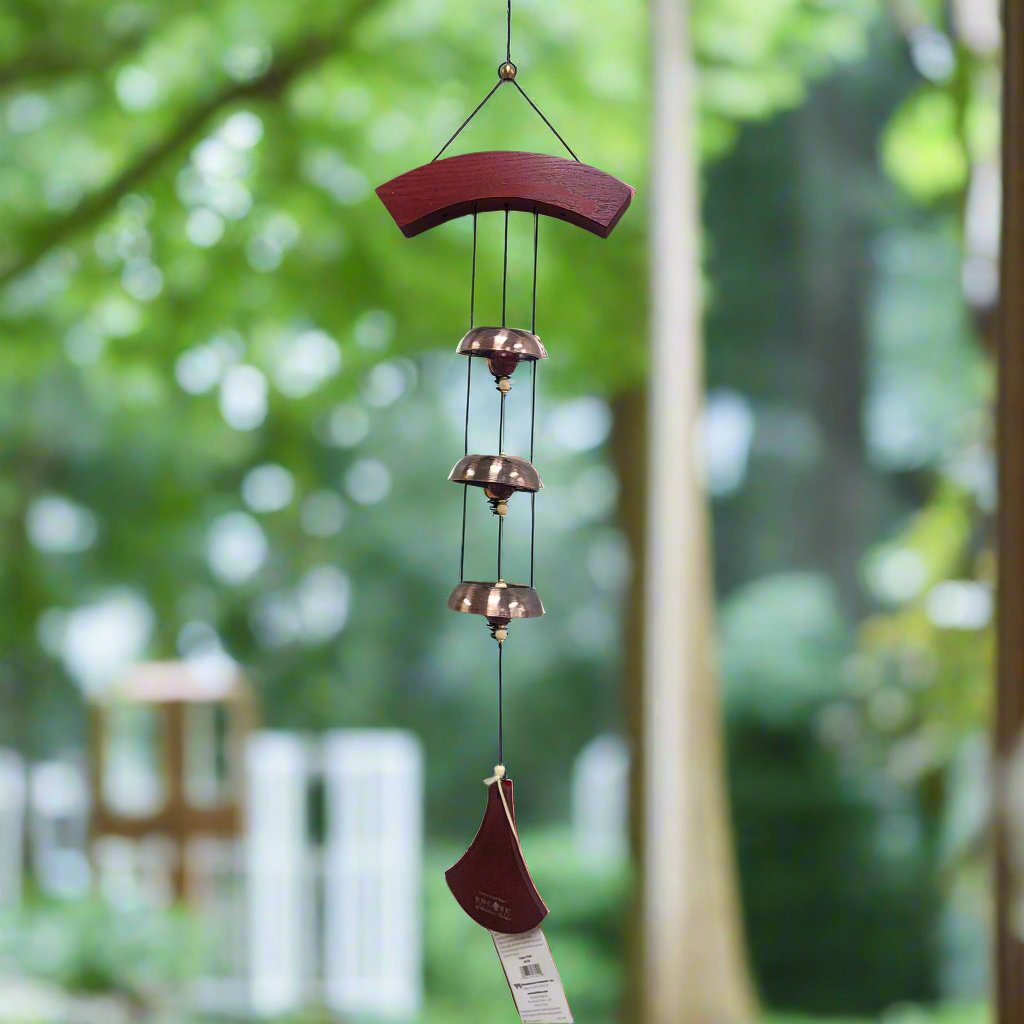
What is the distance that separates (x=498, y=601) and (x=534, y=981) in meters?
0.28

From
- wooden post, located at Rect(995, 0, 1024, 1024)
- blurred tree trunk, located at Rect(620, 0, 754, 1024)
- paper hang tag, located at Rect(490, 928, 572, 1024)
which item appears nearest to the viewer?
paper hang tag, located at Rect(490, 928, 572, 1024)

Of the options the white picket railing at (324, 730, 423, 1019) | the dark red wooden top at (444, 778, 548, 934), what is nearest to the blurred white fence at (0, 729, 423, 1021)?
the white picket railing at (324, 730, 423, 1019)

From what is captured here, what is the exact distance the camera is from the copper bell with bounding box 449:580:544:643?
0.91 metres

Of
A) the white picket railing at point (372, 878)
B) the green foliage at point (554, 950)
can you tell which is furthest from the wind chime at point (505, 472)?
the white picket railing at point (372, 878)

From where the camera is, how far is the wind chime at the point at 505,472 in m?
0.89

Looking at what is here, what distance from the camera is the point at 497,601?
0.91 metres

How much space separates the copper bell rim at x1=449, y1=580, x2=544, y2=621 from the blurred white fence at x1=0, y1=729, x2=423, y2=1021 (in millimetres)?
2912

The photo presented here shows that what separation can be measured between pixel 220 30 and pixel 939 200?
220cm

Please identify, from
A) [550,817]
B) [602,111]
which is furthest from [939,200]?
[550,817]

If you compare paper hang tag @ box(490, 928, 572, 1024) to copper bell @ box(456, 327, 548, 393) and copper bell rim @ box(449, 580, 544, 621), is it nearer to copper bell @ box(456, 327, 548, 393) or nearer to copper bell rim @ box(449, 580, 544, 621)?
copper bell rim @ box(449, 580, 544, 621)

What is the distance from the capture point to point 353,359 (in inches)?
143

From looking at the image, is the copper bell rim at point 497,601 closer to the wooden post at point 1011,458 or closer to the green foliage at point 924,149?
the wooden post at point 1011,458

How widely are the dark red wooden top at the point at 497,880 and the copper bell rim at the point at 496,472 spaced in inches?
8.9

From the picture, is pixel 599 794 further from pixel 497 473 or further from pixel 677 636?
pixel 497 473
